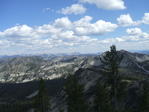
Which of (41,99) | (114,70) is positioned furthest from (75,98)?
(41,99)

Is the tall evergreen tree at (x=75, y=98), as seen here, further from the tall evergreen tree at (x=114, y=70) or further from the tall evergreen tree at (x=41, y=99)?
the tall evergreen tree at (x=41, y=99)

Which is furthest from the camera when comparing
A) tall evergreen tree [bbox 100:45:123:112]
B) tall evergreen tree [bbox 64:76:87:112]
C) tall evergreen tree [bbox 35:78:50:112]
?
tall evergreen tree [bbox 35:78:50:112]

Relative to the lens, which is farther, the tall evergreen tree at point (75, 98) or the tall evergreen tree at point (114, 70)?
the tall evergreen tree at point (75, 98)

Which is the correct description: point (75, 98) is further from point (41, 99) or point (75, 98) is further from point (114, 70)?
point (41, 99)

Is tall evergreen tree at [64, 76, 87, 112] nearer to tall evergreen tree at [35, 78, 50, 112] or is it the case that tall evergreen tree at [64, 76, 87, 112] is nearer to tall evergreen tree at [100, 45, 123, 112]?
tall evergreen tree at [100, 45, 123, 112]

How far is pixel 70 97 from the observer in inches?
1331

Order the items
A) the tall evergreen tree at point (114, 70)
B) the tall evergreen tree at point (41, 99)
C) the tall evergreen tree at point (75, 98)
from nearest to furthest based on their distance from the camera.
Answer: the tall evergreen tree at point (114, 70)
the tall evergreen tree at point (75, 98)
the tall evergreen tree at point (41, 99)

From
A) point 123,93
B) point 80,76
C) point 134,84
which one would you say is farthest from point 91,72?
point 123,93

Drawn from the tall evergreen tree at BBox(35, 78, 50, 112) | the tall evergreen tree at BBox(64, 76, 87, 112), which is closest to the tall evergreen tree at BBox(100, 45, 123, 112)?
the tall evergreen tree at BBox(64, 76, 87, 112)

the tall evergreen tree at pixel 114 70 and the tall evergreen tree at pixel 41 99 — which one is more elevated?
the tall evergreen tree at pixel 114 70

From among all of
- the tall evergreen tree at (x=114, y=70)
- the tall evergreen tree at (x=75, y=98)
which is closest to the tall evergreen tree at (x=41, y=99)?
the tall evergreen tree at (x=75, y=98)

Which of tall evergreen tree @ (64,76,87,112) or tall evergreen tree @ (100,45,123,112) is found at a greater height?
tall evergreen tree @ (100,45,123,112)

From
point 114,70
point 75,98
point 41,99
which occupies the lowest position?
point 41,99

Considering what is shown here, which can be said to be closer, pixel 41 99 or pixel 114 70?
pixel 114 70
